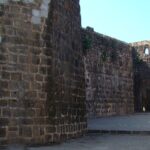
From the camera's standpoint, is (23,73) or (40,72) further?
(40,72)

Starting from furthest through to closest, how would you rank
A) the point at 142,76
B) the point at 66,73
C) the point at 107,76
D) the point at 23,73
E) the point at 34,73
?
the point at 142,76 → the point at 107,76 → the point at 66,73 → the point at 34,73 → the point at 23,73

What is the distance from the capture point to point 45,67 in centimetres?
871

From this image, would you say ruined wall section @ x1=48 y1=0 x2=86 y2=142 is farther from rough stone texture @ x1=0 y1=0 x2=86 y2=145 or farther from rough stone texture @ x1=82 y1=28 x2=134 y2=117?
rough stone texture @ x1=82 y1=28 x2=134 y2=117

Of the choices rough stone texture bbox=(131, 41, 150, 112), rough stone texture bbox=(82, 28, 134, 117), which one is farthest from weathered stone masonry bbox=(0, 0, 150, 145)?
rough stone texture bbox=(131, 41, 150, 112)

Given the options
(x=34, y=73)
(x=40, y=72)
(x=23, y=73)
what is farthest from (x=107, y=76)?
(x=23, y=73)

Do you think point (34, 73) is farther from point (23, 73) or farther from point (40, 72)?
point (23, 73)

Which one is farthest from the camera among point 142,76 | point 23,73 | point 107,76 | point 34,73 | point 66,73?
point 142,76

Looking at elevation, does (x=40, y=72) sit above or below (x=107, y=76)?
below

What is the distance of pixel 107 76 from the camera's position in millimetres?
17484

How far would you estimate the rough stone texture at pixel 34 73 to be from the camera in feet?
26.8

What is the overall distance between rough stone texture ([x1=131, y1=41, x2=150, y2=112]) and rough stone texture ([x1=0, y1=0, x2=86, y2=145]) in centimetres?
1264

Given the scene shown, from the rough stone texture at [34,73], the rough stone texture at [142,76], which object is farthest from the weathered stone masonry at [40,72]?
the rough stone texture at [142,76]

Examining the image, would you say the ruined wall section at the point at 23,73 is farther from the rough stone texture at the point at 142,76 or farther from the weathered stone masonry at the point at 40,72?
the rough stone texture at the point at 142,76

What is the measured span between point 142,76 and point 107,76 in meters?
5.06
